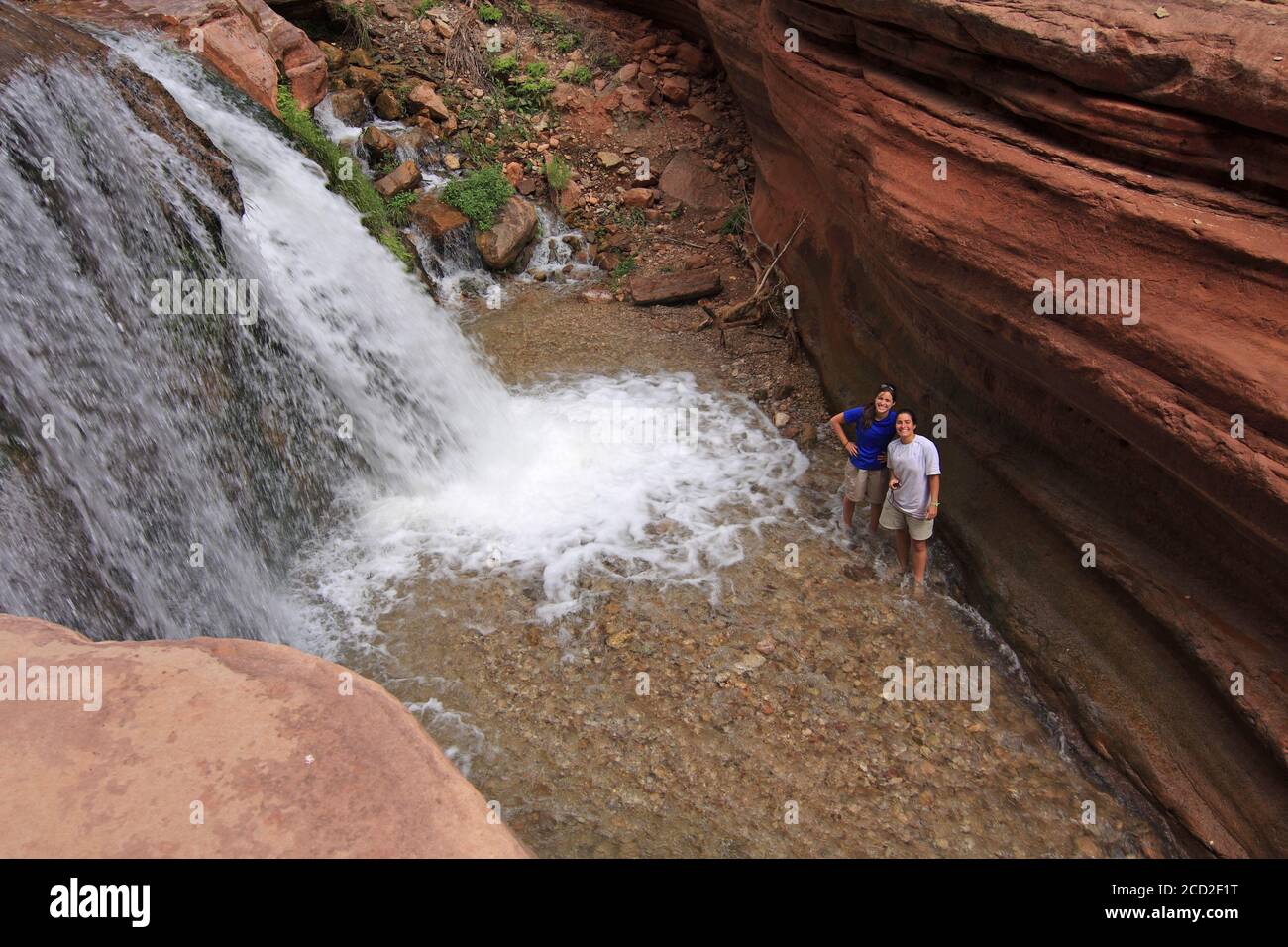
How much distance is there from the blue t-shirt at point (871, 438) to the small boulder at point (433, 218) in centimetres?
553

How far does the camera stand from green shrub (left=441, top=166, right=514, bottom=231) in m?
9.38

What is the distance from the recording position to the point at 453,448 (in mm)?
6930

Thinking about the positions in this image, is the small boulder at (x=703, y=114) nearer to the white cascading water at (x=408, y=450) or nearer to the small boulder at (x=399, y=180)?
the small boulder at (x=399, y=180)

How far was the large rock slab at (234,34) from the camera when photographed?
7.70 meters

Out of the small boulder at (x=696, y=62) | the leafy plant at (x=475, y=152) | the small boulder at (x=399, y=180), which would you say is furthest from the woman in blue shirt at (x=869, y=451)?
the small boulder at (x=696, y=62)

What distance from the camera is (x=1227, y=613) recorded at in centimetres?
399

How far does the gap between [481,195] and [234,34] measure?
276cm

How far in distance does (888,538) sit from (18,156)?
600cm

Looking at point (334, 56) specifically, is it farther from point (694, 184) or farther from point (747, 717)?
point (747, 717)

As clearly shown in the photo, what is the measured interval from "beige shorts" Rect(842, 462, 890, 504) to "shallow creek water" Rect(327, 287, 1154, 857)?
327 mm

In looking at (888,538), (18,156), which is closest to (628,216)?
(888,538)

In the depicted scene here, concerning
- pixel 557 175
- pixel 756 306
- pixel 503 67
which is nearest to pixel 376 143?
pixel 557 175

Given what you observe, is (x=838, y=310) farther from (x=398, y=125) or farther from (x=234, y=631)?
(x=398, y=125)

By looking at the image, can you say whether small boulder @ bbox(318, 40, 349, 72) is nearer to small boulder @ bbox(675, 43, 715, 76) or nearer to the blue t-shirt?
small boulder @ bbox(675, 43, 715, 76)
